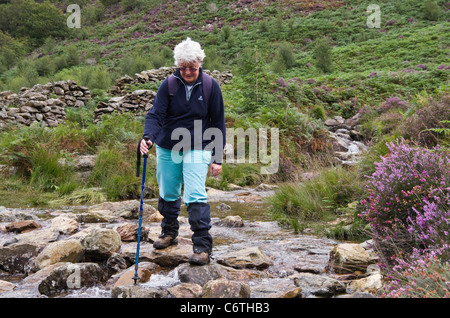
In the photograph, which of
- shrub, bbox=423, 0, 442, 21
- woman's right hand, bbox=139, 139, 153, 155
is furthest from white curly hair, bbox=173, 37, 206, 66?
shrub, bbox=423, 0, 442, 21

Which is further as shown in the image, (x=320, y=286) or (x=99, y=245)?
(x=99, y=245)

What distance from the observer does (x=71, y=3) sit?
66438 mm

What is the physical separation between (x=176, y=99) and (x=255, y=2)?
5056cm

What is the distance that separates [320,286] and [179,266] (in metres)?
1.20

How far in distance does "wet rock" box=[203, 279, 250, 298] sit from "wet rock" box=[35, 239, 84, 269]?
4.87 ft

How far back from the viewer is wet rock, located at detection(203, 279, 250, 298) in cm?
249

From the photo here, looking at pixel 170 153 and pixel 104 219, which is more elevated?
pixel 170 153

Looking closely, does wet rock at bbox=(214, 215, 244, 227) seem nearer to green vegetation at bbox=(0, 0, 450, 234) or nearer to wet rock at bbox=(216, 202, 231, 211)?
green vegetation at bbox=(0, 0, 450, 234)

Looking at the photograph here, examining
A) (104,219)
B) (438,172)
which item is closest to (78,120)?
(104,219)

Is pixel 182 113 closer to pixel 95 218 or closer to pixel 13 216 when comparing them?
pixel 95 218

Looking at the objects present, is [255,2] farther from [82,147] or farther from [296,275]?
[296,275]

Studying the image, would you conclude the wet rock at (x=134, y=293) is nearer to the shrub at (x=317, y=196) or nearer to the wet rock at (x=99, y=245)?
the wet rock at (x=99, y=245)

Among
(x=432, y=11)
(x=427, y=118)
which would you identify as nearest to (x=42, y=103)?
(x=427, y=118)

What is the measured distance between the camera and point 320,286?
8.93 feet
